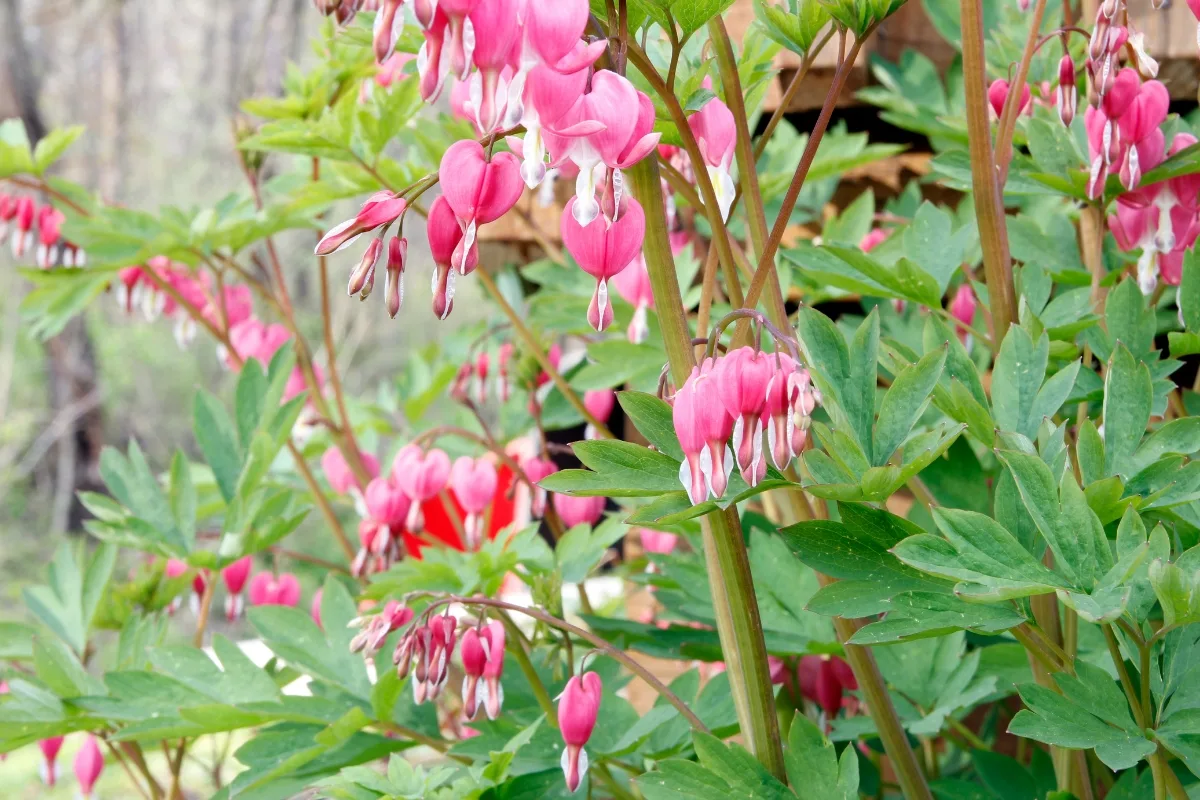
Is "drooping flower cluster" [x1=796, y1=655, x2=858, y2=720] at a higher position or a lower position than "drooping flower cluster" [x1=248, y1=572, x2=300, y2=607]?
higher

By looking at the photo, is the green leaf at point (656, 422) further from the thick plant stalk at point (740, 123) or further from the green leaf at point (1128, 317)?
the green leaf at point (1128, 317)

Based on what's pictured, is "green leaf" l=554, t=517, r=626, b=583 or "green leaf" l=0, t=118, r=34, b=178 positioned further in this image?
"green leaf" l=0, t=118, r=34, b=178

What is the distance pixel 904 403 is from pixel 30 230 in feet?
4.12

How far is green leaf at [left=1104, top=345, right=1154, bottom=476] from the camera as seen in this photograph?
589 mm

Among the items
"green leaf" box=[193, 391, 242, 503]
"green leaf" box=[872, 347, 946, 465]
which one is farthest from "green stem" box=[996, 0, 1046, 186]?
"green leaf" box=[193, 391, 242, 503]

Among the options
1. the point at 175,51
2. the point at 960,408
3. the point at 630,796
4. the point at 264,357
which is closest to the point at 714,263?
the point at 960,408

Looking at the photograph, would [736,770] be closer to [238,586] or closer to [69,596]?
[69,596]

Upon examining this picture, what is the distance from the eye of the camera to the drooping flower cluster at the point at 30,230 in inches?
52.4

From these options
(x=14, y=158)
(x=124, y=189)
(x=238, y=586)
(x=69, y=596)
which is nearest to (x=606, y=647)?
(x=69, y=596)

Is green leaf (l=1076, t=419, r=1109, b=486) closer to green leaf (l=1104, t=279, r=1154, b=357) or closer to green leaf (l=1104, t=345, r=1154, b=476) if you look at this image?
green leaf (l=1104, t=345, r=1154, b=476)

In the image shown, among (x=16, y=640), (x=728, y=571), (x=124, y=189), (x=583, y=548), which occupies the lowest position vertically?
(x=124, y=189)

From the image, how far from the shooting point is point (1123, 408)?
0.59 m

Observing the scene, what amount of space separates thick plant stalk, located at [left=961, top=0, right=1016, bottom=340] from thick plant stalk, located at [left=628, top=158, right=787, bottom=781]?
254mm

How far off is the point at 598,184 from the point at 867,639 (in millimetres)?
271
